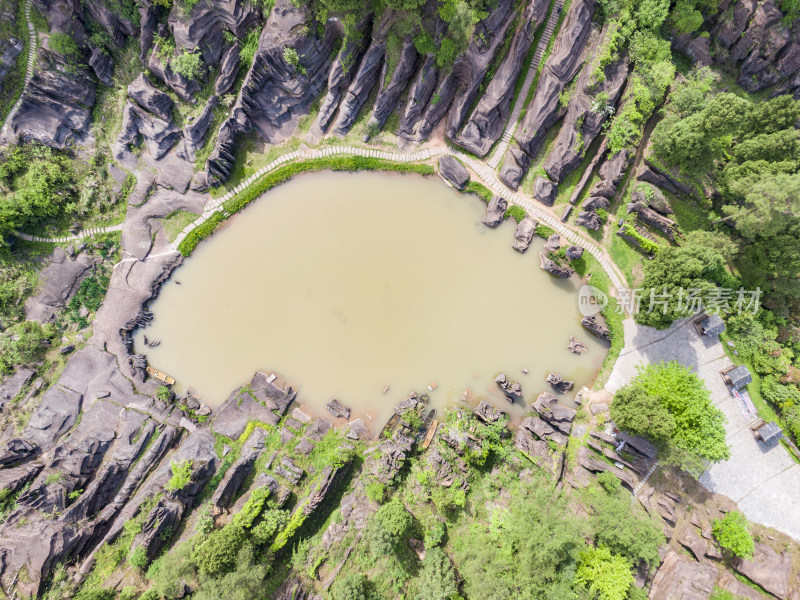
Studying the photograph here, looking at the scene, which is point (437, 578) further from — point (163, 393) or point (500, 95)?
point (500, 95)

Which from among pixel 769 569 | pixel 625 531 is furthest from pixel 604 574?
pixel 769 569

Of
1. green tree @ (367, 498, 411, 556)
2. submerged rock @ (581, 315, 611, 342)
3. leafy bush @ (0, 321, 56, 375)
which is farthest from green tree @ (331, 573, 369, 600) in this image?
leafy bush @ (0, 321, 56, 375)

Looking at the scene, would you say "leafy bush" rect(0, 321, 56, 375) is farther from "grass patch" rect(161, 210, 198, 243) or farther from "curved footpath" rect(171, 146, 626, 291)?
"curved footpath" rect(171, 146, 626, 291)

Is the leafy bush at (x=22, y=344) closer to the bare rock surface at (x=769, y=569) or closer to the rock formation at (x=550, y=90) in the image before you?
the rock formation at (x=550, y=90)

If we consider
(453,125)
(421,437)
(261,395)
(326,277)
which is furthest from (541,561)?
(453,125)

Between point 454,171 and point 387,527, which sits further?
point 454,171
